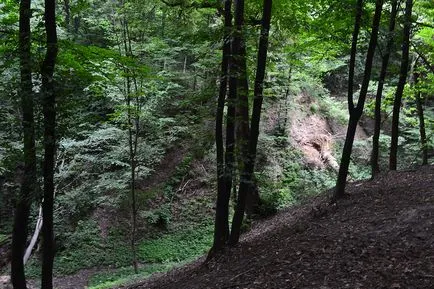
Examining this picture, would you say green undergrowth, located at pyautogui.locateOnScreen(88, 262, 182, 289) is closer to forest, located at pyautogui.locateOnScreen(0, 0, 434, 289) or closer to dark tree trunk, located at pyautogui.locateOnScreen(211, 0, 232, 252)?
forest, located at pyautogui.locateOnScreen(0, 0, 434, 289)

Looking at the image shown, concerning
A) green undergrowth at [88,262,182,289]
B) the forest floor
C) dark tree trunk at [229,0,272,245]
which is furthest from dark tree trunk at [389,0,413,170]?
green undergrowth at [88,262,182,289]

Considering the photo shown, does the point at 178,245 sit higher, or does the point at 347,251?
the point at 347,251

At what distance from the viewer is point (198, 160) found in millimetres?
18594

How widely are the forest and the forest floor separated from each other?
4 cm

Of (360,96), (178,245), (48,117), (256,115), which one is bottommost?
(178,245)

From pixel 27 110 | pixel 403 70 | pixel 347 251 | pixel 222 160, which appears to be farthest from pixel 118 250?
pixel 403 70

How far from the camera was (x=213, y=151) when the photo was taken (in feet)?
60.6

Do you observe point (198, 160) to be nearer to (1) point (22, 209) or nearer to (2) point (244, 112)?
(2) point (244, 112)

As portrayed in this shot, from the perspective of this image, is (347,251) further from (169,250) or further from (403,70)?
(169,250)

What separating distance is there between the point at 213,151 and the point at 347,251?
41.4ft

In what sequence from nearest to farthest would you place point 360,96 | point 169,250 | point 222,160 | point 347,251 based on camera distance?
1. point 347,251
2. point 222,160
3. point 360,96
4. point 169,250

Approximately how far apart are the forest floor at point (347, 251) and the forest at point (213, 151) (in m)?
0.04

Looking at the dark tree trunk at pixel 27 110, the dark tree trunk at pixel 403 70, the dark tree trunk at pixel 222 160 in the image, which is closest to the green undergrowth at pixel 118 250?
the dark tree trunk at pixel 222 160

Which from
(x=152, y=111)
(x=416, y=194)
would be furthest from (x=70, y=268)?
(x=416, y=194)
